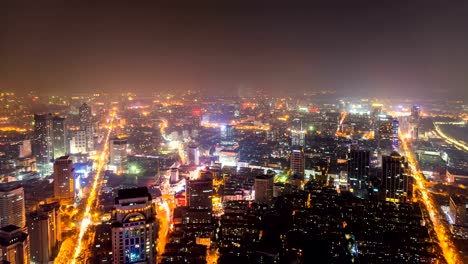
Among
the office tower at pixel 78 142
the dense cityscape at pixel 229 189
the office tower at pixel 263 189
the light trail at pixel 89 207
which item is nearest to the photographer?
the dense cityscape at pixel 229 189

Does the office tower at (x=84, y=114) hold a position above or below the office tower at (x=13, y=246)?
above

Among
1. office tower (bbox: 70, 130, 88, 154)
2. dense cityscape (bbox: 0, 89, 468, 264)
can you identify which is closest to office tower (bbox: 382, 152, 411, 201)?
dense cityscape (bbox: 0, 89, 468, 264)

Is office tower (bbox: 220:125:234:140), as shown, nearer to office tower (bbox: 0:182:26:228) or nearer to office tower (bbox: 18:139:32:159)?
office tower (bbox: 18:139:32:159)

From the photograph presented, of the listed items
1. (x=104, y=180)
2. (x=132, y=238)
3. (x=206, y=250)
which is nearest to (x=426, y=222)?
(x=206, y=250)

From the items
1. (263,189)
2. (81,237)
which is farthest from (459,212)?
(81,237)

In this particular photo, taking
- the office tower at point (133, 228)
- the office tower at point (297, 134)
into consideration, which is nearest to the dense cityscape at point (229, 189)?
the office tower at point (133, 228)

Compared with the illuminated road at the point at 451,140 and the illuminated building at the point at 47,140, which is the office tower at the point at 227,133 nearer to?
the illuminated building at the point at 47,140
